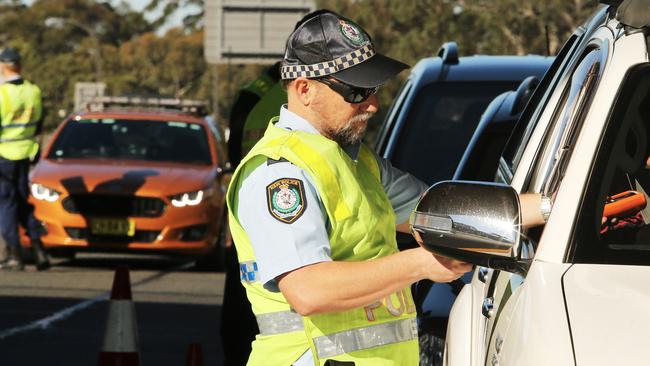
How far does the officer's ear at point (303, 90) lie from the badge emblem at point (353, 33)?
0.14 m

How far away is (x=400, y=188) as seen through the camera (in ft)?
14.0

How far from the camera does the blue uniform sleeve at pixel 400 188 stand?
4.19m

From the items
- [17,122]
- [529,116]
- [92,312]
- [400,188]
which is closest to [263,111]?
[529,116]

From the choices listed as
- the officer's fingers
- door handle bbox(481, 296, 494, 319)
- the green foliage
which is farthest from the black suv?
the green foliage

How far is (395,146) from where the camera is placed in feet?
24.9

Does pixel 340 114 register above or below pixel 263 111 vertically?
above

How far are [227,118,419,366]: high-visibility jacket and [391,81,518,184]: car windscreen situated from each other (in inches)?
152

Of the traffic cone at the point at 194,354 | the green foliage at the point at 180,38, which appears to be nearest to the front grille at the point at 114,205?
the traffic cone at the point at 194,354

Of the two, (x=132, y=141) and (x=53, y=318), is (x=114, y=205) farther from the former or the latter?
(x=53, y=318)

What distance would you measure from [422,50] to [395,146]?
4584 centimetres

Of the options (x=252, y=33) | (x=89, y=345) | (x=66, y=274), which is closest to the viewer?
(x=89, y=345)

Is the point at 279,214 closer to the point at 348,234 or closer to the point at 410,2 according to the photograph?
the point at 348,234

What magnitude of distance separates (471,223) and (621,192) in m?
0.65

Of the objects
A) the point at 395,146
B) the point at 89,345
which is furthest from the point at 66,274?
the point at 395,146
